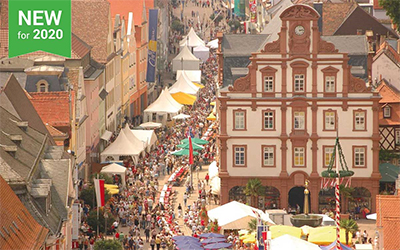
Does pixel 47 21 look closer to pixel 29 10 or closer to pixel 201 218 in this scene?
pixel 29 10

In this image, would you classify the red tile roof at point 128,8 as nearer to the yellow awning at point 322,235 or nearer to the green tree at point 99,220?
the green tree at point 99,220

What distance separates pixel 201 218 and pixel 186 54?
82.8 metres

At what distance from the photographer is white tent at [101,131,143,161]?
115 meters

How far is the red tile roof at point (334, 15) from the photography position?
144 m

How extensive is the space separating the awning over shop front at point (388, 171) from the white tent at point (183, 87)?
5013cm

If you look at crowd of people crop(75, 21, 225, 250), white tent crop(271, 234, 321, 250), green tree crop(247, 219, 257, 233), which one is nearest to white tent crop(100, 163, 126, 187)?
crowd of people crop(75, 21, 225, 250)

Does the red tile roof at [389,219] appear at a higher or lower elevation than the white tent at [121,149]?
lower

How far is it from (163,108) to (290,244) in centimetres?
6886

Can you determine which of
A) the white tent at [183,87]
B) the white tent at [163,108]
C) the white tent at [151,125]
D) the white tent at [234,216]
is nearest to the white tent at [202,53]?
the white tent at [183,87]

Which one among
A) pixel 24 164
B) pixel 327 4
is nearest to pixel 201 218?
pixel 24 164

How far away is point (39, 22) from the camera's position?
74.6m

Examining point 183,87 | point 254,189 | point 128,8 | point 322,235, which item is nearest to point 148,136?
point 254,189

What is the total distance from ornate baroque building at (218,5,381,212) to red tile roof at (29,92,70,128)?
41.3ft

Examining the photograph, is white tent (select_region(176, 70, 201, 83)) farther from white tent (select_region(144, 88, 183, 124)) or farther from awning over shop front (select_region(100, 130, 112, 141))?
awning over shop front (select_region(100, 130, 112, 141))
